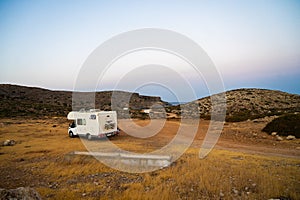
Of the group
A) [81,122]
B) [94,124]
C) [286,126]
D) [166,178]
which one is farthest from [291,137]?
[81,122]

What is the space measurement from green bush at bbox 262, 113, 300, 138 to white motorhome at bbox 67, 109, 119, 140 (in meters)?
14.8

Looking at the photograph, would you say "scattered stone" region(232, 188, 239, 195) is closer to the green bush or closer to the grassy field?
the grassy field

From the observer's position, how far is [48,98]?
80.7 m

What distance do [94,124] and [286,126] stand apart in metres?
17.3

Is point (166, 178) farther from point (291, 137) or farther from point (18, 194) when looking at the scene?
point (291, 137)

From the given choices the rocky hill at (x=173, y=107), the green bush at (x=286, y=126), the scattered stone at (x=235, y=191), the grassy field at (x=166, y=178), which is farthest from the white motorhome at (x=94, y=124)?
the rocky hill at (x=173, y=107)

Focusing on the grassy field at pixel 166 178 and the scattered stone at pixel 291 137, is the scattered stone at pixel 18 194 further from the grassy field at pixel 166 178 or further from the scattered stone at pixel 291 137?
the scattered stone at pixel 291 137

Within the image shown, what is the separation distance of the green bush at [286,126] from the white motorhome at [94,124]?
1483 centimetres

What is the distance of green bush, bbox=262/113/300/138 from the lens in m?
18.7

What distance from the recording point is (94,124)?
62.8 ft

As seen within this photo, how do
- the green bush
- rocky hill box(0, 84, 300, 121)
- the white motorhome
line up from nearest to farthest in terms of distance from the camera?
the green bush < the white motorhome < rocky hill box(0, 84, 300, 121)

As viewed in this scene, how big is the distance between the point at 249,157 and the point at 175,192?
6.29 meters

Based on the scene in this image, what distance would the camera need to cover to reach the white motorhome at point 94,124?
19000 mm

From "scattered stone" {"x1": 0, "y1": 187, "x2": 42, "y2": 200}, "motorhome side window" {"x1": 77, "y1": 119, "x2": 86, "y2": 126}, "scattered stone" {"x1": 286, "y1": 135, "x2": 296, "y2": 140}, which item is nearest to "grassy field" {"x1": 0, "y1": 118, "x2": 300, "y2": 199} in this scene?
"scattered stone" {"x1": 0, "y1": 187, "x2": 42, "y2": 200}
